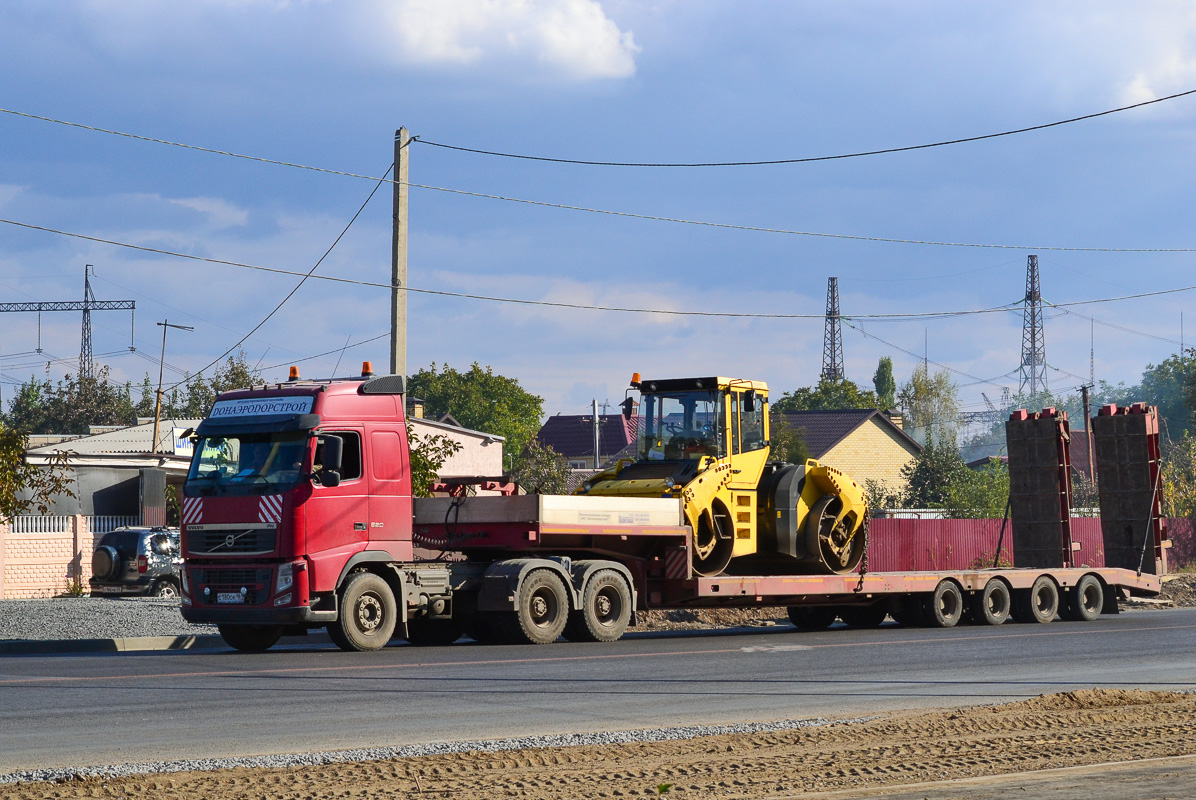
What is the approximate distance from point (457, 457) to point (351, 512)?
136 ft

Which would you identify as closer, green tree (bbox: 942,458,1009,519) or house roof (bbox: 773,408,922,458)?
green tree (bbox: 942,458,1009,519)

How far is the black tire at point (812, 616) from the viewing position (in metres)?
23.0

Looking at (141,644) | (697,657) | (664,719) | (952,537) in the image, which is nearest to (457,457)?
(952,537)

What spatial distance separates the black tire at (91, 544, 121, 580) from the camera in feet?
101

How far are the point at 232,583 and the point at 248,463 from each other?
146 centimetres

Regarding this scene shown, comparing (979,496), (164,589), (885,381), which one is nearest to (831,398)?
(885,381)

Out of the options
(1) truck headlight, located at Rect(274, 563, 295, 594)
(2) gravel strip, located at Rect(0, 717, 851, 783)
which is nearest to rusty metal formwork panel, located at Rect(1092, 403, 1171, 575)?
(1) truck headlight, located at Rect(274, 563, 295, 594)

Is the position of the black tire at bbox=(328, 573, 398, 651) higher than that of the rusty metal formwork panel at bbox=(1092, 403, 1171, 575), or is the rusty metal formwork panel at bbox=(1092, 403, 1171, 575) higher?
the rusty metal formwork panel at bbox=(1092, 403, 1171, 575)

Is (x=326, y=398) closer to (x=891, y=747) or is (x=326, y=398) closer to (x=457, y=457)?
(x=891, y=747)

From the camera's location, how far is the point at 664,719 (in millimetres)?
10844

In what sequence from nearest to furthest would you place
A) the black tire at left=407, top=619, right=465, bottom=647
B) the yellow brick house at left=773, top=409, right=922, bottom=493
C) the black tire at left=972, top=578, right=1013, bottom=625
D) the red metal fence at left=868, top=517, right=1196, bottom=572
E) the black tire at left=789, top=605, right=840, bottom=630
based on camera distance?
the black tire at left=407, top=619, right=465, bottom=647 < the black tire at left=972, top=578, right=1013, bottom=625 < the black tire at left=789, top=605, right=840, bottom=630 < the red metal fence at left=868, top=517, right=1196, bottom=572 < the yellow brick house at left=773, top=409, right=922, bottom=493

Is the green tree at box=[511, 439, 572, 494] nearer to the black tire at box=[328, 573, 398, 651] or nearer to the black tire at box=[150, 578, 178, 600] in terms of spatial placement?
the black tire at box=[150, 578, 178, 600]

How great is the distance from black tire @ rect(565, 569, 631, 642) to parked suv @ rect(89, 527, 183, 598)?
15.2 metres

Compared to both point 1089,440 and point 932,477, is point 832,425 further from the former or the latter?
point 1089,440
